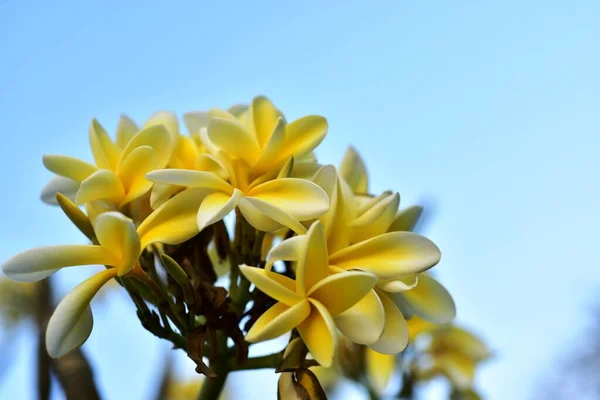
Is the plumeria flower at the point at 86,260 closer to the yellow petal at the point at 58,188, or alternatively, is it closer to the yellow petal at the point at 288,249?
the yellow petal at the point at 288,249

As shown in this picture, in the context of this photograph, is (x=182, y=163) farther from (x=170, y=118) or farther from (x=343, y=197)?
(x=343, y=197)

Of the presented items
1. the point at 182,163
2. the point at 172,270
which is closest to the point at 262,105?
the point at 182,163

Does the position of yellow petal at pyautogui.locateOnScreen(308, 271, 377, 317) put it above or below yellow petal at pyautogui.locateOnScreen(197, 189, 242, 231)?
below

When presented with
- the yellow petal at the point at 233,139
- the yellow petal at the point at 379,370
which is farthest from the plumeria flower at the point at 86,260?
the yellow petal at the point at 379,370

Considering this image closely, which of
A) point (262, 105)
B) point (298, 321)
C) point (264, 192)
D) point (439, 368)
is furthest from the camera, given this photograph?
point (439, 368)

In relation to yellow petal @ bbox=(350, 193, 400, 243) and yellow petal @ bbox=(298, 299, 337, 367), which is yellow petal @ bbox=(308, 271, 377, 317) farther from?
yellow petal @ bbox=(350, 193, 400, 243)

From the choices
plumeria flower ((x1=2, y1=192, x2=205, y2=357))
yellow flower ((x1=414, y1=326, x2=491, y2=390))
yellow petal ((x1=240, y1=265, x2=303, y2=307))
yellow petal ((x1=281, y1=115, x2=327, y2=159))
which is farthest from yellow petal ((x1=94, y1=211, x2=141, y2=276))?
yellow flower ((x1=414, y1=326, x2=491, y2=390))

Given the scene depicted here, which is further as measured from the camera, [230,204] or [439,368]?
[439,368]
